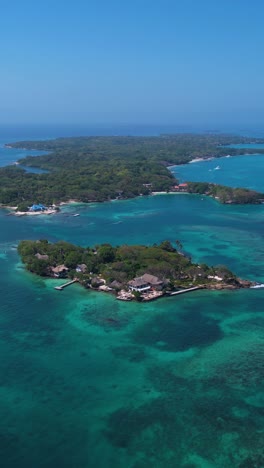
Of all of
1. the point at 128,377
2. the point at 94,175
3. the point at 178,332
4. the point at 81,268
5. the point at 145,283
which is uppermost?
the point at 94,175

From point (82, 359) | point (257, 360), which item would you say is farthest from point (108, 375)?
point (257, 360)

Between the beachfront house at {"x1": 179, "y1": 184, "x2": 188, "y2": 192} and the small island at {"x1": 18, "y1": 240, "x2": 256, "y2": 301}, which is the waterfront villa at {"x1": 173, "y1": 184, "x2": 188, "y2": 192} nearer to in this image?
the beachfront house at {"x1": 179, "y1": 184, "x2": 188, "y2": 192}

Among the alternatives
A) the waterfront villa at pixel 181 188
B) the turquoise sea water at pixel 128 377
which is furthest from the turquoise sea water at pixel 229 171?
the turquoise sea water at pixel 128 377

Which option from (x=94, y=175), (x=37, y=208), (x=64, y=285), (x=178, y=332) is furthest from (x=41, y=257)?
(x=94, y=175)

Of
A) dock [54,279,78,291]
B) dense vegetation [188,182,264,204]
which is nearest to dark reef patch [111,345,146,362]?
dock [54,279,78,291]

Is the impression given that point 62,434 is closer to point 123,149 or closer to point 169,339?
point 169,339

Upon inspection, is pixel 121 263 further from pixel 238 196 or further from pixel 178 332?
pixel 238 196
